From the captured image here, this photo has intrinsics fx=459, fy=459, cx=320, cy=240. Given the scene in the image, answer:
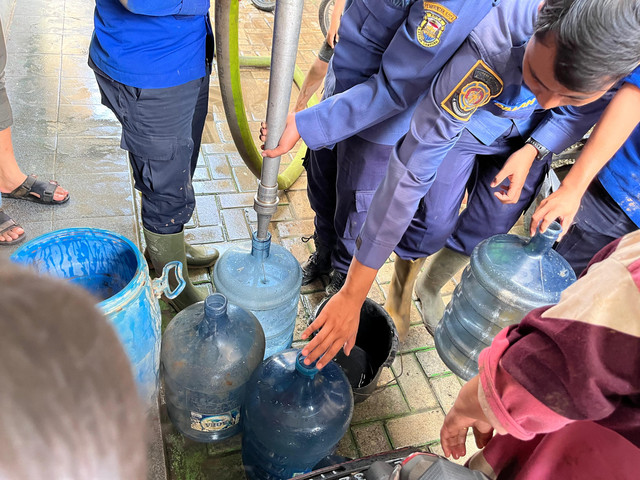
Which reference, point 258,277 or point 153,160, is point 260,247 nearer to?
point 258,277

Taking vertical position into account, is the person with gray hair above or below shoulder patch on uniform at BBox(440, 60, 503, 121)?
above

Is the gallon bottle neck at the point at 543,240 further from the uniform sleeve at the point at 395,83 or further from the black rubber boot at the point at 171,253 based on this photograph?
the black rubber boot at the point at 171,253

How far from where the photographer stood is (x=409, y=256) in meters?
2.53

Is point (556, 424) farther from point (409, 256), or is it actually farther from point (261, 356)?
Result: point (409, 256)

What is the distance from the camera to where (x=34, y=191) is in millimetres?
2881

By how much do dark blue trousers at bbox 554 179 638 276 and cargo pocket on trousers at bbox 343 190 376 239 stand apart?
113cm

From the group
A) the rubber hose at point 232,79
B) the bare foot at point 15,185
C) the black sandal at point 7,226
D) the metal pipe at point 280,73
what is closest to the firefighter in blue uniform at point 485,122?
the metal pipe at point 280,73

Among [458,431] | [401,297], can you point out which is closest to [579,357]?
[458,431]

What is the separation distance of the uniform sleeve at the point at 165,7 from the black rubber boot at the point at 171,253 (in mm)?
1023

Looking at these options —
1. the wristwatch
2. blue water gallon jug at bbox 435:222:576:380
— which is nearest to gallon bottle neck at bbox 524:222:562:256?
blue water gallon jug at bbox 435:222:576:380

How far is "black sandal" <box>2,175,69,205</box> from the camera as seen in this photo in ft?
9.42

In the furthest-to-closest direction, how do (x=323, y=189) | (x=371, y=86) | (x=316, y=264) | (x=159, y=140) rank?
1. (x=316, y=264)
2. (x=323, y=189)
3. (x=159, y=140)
4. (x=371, y=86)

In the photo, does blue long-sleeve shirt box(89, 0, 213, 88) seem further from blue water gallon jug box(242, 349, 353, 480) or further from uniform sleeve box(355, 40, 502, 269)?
blue water gallon jug box(242, 349, 353, 480)

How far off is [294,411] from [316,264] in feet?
4.47
